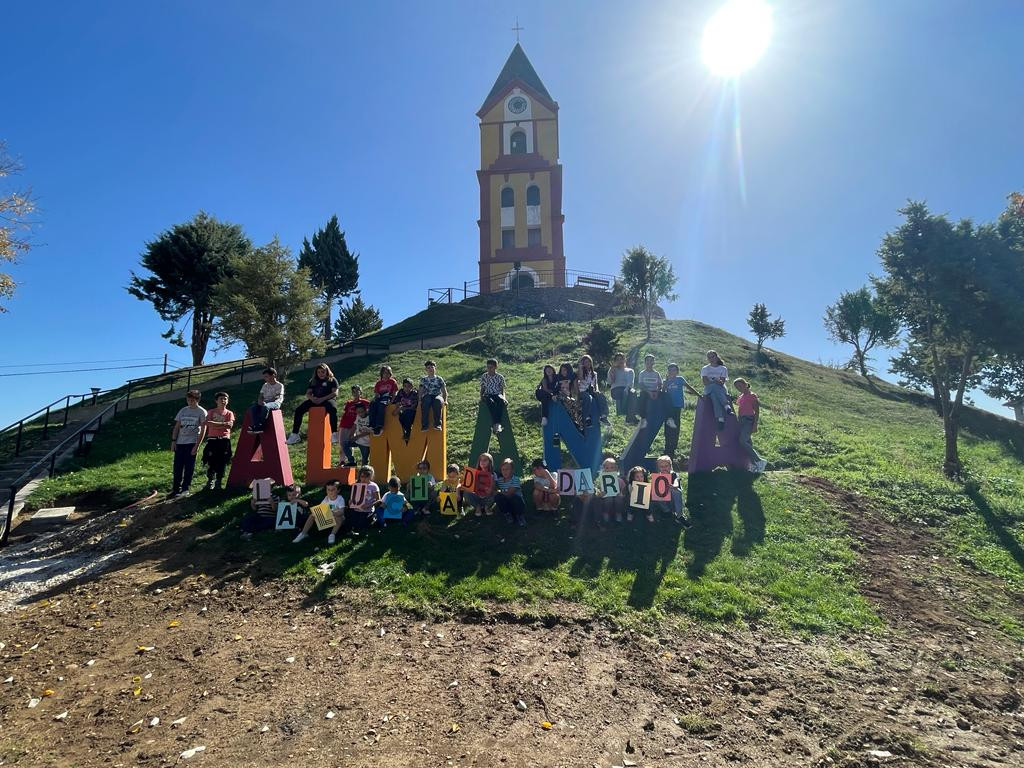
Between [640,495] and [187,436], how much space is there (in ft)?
27.7

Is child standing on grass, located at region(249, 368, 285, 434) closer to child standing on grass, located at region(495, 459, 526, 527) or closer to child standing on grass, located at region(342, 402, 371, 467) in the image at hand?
child standing on grass, located at region(342, 402, 371, 467)

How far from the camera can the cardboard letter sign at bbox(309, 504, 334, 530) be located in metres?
7.96

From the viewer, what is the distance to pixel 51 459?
43.8 ft

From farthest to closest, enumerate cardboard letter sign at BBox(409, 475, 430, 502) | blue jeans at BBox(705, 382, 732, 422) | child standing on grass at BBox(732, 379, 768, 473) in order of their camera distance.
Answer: child standing on grass at BBox(732, 379, 768, 473) → blue jeans at BBox(705, 382, 732, 422) → cardboard letter sign at BBox(409, 475, 430, 502)

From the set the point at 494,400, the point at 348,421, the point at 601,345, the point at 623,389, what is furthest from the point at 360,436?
the point at 601,345

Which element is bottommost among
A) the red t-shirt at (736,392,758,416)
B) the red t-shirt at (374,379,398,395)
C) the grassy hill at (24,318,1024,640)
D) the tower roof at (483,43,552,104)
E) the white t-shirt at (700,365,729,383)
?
the grassy hill at (24,318,1024,640)

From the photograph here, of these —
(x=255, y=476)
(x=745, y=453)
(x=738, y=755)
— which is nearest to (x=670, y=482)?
(x=745, y=453)

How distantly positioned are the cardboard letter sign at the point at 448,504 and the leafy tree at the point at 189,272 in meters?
28.2

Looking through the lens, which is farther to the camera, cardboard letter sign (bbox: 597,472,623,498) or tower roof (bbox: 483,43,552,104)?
tower roof (bbox: 483,43,552,104)

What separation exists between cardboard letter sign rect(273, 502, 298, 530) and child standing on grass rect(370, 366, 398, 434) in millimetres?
2310

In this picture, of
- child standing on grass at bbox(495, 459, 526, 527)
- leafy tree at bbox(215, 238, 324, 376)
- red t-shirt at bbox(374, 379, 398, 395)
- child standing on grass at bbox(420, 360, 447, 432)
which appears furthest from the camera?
leafy tree at bbox(215, 238, 324, 376)

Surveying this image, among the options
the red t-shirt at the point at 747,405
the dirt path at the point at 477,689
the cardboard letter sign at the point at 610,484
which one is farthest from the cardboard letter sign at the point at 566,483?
the red t-shirt at the point at 747,405

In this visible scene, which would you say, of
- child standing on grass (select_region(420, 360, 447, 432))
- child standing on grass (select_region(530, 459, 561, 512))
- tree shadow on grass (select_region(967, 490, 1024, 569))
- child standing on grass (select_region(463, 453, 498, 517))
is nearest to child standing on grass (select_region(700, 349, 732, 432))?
Answer: child standing on grass (select_region(530, 459, 561, 512))

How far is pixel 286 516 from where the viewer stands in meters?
8.30
